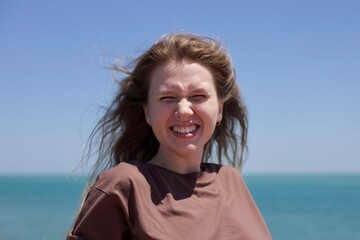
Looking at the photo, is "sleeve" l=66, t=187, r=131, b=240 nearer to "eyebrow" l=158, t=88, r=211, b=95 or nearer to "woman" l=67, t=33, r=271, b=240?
"woman" l=67, t=33, r=271, b=240

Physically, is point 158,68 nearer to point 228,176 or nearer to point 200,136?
point 200,136

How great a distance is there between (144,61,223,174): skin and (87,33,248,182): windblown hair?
0.07 m

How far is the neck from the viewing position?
3.02 meters

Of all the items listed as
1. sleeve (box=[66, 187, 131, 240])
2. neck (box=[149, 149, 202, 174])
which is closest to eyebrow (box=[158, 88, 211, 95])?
neck (box=[149, 149, 202, 174])

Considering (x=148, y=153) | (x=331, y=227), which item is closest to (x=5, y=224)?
(x=331, y=227)

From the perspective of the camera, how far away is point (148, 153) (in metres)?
3.36

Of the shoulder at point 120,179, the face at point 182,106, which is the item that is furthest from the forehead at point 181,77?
the shoulder at point 120,179

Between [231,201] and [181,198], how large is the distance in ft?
1.18

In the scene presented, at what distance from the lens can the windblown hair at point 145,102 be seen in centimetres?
305

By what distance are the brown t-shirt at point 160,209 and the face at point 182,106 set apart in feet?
0.55

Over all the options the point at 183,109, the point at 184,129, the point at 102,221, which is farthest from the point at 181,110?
the point at 102,221

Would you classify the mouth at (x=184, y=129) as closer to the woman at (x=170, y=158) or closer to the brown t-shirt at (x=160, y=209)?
the woman at (x=170, y=158)

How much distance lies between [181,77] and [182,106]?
0.16 meters

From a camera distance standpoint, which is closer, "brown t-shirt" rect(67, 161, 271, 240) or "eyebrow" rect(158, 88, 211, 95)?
"brown t-shirt" rect(67, 161, 271, 240)
